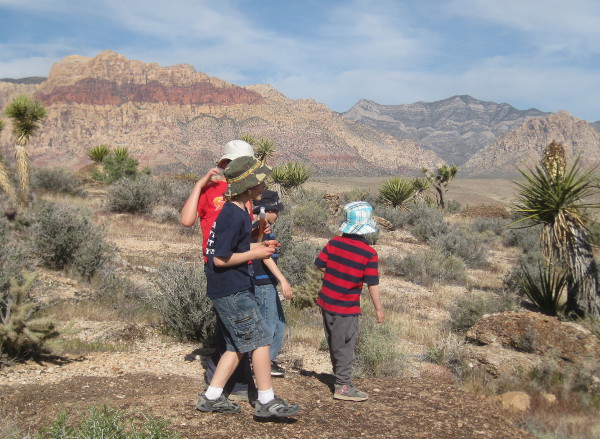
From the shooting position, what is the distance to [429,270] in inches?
555

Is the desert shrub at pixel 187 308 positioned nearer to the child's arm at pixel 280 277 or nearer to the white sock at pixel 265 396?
the child's arm at pixel 280 277

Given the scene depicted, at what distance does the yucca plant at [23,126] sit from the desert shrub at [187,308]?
13.0 metres

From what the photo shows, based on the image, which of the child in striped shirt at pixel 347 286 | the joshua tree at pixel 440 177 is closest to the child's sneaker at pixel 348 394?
the child in striped shirt at pixel 347 286

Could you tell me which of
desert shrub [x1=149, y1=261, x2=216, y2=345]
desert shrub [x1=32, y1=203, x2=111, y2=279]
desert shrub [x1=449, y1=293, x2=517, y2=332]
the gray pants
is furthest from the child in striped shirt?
desert shrub [x1=32, y1=203, x2=111, y2=279]

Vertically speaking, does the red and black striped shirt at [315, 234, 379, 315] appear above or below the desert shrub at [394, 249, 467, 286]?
above

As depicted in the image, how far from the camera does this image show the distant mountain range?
373 feet

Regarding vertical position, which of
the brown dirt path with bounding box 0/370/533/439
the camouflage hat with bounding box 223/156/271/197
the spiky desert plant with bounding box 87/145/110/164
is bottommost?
the brown dirt path with bounding box 0/370/533/439

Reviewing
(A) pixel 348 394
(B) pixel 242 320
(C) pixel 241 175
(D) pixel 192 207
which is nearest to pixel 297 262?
(A) pixel 348 394

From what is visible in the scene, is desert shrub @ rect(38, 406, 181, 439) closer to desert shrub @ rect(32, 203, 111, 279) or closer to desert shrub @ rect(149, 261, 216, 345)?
desert shrub @ rect(149, 261, 216, 345)

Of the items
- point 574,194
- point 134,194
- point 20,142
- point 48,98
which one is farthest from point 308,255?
point 48,98

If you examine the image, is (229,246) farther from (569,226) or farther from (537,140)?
(537,140)

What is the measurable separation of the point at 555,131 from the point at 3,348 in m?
197

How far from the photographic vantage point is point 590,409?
4.97 m

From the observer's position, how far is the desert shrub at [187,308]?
6.08m
